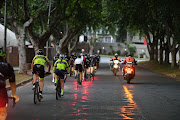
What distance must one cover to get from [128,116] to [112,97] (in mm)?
4284

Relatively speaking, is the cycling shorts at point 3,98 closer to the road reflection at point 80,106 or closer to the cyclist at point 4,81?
the cyclist at point 4,81

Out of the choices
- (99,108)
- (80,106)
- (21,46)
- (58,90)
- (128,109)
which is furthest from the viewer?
(21,46)

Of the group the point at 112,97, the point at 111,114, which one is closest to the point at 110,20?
the point at 112,97

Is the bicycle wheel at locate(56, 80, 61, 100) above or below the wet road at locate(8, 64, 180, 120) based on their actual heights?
above

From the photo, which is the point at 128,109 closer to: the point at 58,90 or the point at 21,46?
the point at 58,90

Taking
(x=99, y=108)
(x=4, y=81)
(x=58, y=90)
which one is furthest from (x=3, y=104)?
(x=58, y=90)

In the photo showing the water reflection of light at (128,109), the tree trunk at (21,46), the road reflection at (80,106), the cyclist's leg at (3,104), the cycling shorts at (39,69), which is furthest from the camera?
the tree trunk at (21,46)

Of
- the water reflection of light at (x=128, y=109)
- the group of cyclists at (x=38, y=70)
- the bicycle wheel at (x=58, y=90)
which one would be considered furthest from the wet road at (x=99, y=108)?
the group of cyclists at (x=38, y=70)

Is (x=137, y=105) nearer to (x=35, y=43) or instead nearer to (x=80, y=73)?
(x=80, y=73)

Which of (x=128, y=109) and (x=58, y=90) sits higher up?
(x=58, y=90)

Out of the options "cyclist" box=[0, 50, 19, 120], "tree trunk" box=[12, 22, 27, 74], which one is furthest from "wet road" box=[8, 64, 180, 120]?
"tree trunk" box=[12, 22, 27, 74]

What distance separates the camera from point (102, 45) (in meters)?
111

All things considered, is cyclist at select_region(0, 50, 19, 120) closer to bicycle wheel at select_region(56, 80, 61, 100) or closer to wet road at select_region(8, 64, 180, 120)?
wet road at select_region(8, 64, 180, 120)

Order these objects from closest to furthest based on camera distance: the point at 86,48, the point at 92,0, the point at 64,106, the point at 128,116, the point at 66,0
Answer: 1. the point at 128,116
2. the point at 64,106
3. the point at 92,0
4. the point at 66,0
5. the point at 86,48
